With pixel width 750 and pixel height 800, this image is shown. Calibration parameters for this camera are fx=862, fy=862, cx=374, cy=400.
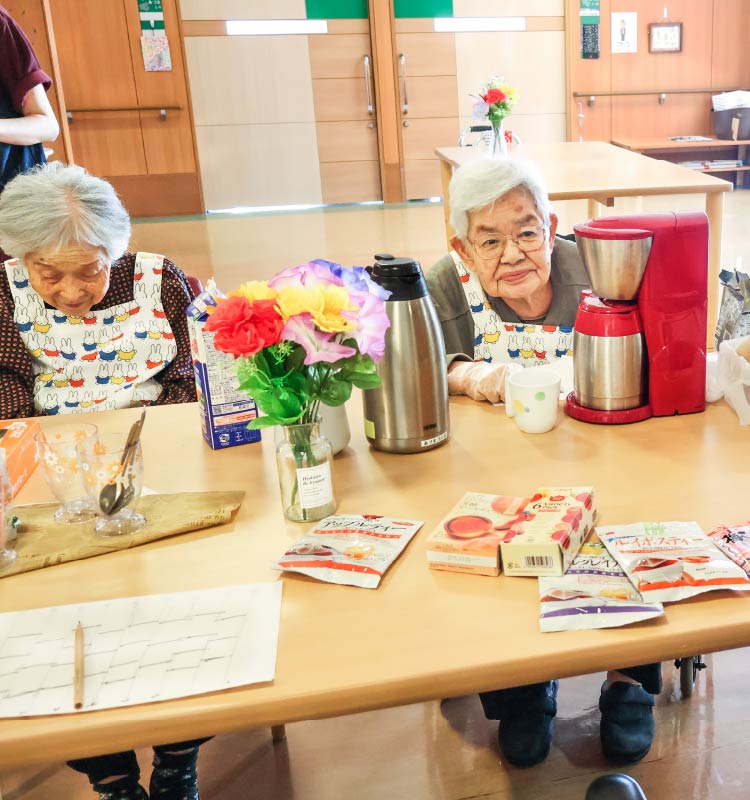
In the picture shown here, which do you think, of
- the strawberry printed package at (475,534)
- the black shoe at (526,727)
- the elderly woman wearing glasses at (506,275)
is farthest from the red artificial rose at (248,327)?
the black shoe at (526,727)

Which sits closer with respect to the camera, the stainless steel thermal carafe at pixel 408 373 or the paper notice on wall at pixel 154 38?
the stainless steel thermal carafe at pixel 408 373

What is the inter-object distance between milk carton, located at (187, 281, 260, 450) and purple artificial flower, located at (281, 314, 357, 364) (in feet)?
1.20

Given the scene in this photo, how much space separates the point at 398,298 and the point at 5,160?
6.49 feet

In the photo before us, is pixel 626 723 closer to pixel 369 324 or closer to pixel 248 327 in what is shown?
pixel 369 324

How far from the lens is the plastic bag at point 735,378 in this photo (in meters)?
1.46

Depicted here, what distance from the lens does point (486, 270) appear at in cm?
211

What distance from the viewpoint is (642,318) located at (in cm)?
147

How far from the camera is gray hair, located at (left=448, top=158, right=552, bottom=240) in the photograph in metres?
2.03

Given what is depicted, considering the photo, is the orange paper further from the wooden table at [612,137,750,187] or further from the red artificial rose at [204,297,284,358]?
the wooden table at [612,137,750,187]

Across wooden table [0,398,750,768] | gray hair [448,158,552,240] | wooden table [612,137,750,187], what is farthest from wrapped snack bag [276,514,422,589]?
wooden table [612,137,750,187]

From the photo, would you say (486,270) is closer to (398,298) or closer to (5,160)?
(398,298)

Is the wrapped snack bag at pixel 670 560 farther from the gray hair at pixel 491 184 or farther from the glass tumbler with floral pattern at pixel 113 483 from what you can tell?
the gray hair at pixel 491 184

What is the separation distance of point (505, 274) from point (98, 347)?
1.07 m

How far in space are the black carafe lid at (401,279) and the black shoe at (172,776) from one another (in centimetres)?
92
